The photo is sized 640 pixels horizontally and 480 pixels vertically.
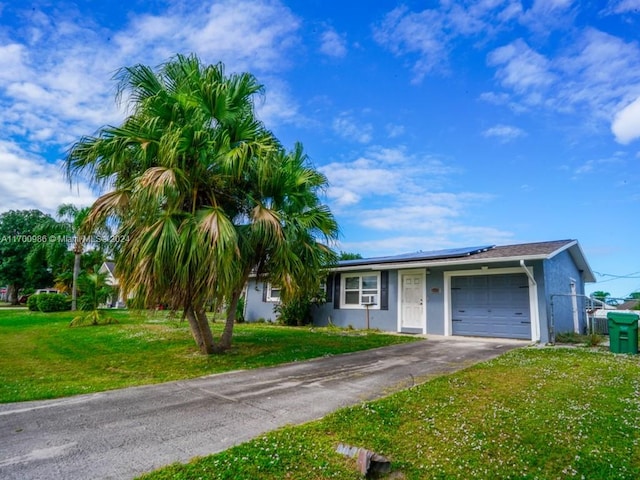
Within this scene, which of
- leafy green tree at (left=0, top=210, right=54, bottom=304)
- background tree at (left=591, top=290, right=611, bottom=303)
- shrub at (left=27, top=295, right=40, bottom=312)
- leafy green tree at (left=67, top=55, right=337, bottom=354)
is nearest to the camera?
leafy green tree at (left=67, top=55, right=337, bottom=354)

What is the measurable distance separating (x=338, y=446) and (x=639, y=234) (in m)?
25.0

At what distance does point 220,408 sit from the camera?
461cm

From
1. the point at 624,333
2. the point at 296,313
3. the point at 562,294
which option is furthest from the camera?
the point at 296,313

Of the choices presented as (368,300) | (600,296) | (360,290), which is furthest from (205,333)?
(600,296)

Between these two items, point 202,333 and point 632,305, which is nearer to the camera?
point 202,333

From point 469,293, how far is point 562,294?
271cm

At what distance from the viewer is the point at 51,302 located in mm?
23203

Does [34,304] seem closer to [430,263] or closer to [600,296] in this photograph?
[430,263]

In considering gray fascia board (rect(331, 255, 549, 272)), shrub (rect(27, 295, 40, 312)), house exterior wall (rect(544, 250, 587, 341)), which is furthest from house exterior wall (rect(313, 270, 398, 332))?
shrub (rect(27, 295, 40, 312))

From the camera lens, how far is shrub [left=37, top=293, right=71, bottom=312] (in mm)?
23141

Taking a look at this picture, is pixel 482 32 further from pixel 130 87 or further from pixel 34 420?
pixel 34 420

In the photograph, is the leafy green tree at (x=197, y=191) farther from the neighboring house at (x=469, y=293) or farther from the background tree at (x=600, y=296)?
the background tree at (x=600, y=296)

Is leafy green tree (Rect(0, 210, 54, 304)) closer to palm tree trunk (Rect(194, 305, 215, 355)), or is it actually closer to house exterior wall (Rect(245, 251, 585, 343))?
house exterior wall (Rect(245, 251, 585, 343))

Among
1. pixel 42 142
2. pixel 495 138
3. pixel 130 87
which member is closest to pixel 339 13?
pixel 130 87
